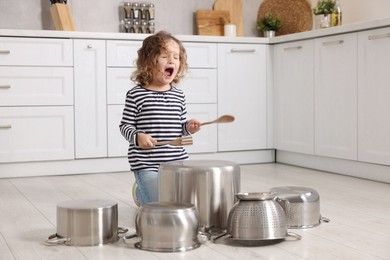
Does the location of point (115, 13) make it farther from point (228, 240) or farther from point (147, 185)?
point (228, 240)

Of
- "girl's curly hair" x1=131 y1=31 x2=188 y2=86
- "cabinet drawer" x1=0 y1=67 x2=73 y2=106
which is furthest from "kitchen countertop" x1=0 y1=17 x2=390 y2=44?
"girl's curly hair" x1=131 y1=31 x2=188 y2=86

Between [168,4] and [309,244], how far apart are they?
3.06m

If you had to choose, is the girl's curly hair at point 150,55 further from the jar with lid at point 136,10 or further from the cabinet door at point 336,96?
the jar with lid at point 136,10

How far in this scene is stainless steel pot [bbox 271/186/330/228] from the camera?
2455 millimetres

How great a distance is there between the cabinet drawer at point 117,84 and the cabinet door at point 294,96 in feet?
3.47

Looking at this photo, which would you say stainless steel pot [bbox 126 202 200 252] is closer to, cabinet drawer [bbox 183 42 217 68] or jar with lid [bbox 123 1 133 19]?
cabinet drawer [bbox 183 42 217 68]

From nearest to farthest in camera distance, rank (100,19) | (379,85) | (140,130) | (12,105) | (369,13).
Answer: (140,130) < (379,85) < (12,105) < (369,13) < (100,19)

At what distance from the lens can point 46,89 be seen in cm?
406

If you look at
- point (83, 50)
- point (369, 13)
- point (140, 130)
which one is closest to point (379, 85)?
point (369, 13)

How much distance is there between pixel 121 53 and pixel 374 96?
5.22ft

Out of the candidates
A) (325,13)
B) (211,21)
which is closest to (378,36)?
(325,13)

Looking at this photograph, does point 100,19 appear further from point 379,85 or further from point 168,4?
point 379,85

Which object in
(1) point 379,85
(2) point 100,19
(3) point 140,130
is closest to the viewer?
(3) point 140,130

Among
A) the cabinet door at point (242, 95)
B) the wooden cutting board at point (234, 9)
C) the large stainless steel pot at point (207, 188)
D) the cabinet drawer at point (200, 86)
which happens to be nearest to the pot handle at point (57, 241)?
the large stainless steel pot at point (207, 188)
